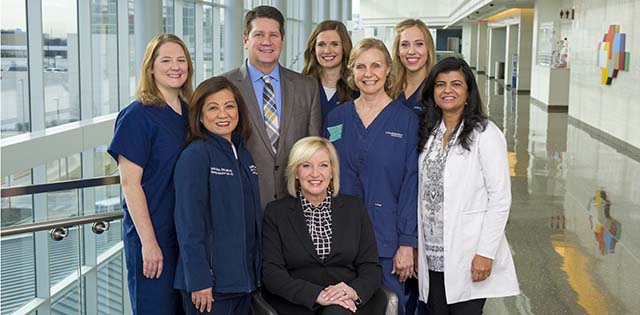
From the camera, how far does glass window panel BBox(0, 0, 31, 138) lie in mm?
9328

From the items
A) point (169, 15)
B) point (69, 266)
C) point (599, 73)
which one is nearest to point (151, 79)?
point (69, 266)

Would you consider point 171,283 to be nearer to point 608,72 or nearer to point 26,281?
point 26,281

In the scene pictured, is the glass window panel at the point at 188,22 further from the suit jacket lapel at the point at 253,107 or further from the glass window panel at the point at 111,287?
the suit jacket lapel at the point at 253,107

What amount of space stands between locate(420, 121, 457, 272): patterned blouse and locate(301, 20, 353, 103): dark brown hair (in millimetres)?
978

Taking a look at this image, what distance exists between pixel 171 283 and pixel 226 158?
2.19ft

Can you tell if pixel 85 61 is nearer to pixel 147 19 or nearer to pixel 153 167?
pixel 147 19

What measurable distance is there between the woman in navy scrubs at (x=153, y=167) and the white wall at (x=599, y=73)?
12.4 m

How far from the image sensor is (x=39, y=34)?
30.3 ft

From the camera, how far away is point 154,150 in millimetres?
3219

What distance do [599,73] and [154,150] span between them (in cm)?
1640

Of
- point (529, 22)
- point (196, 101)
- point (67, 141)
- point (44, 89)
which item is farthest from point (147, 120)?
point (529, 22)

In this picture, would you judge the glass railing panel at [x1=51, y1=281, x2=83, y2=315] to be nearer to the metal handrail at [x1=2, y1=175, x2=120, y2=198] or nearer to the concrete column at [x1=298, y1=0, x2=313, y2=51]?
the metal handrail at [x1=2, y1=175, x2=120, y2=198]

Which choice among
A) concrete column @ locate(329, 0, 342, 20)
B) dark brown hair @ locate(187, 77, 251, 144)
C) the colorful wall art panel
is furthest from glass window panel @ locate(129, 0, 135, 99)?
concrete column @ locate(329, 0, 342, 20)

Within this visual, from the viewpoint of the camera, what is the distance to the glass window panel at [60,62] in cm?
1051
